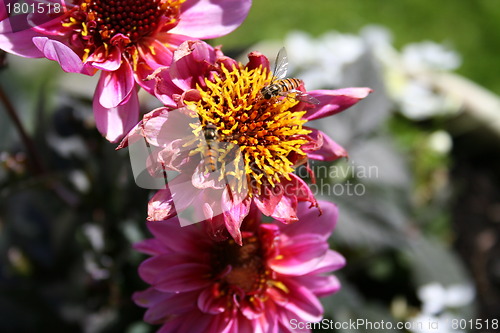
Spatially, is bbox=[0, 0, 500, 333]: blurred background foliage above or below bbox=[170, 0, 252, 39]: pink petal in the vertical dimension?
below

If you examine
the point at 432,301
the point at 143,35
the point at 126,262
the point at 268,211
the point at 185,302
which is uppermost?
the point at 143,35

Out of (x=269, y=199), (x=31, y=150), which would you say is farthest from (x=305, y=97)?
(x=31, y=150)

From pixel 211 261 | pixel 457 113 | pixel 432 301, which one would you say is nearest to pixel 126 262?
pixel 211 261

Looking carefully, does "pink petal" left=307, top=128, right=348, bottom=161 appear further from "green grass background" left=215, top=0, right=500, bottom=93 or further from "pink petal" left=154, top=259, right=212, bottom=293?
"green grass background" left=215, top=0, right=500, bottom=93

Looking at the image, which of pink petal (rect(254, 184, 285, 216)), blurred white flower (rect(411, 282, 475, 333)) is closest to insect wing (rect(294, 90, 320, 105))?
pink petal (rect(254, 184, 285, 216))

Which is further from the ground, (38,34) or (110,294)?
(38,34)

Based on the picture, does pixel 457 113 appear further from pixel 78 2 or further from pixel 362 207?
pixel 78 2

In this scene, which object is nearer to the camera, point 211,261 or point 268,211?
point 268,211
